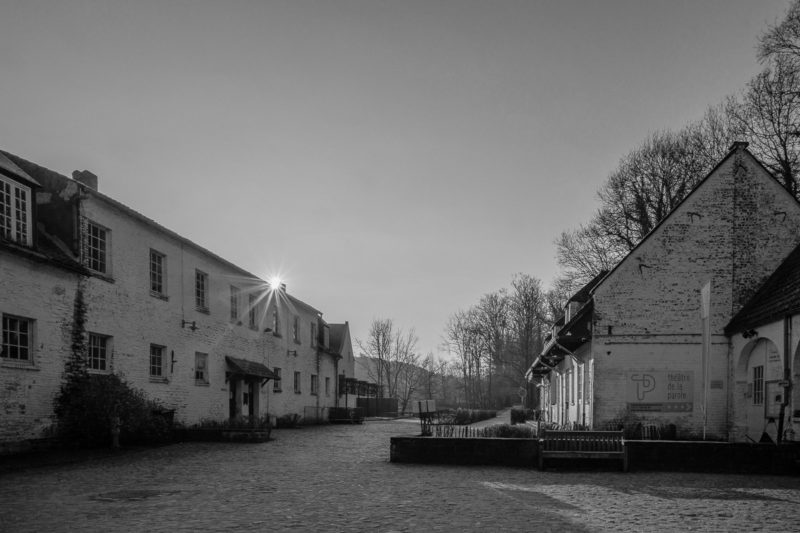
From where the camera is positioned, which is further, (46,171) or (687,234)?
(687,234)

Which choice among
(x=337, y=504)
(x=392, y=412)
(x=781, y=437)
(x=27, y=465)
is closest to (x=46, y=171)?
(x=27, y=465)

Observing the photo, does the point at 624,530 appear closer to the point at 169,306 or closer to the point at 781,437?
the point at 781,437

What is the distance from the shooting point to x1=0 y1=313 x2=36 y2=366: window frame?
15.8 metres

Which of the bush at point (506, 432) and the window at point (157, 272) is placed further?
the window at point (157, 272)

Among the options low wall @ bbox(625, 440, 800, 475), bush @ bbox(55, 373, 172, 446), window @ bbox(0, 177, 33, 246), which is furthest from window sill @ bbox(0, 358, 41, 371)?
low wall @ bbox(625, 440, 800, 475)

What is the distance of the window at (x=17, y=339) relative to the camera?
52.6 feet

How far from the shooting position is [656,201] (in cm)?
3516

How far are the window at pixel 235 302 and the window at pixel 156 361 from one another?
6.87m

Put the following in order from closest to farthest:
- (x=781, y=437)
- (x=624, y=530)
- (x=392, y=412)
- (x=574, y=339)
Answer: (x=624, y=530), (x=781, y=437), (x=574, y=339), (x=392, y=412)

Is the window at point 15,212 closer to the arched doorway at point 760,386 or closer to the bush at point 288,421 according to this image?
the bush at point 288,421

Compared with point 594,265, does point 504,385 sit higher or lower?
lower

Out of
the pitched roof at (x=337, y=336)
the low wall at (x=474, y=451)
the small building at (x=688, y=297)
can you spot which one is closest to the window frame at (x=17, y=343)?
the low wall at (x=474, y=451)

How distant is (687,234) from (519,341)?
140 feet

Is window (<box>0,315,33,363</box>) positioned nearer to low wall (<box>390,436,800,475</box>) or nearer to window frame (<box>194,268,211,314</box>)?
low wall (<box>390,436,800,475</box>)
